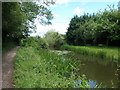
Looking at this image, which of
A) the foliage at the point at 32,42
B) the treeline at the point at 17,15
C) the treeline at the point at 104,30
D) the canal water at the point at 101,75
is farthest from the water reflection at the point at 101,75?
the treeline at the point at 104,30

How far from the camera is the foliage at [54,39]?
56188mm

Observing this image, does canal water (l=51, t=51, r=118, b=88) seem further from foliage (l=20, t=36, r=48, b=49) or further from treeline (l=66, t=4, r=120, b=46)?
treeline (l=66, t=4, r=120, b=46)

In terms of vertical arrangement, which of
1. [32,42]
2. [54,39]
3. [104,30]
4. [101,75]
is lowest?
[54,39]

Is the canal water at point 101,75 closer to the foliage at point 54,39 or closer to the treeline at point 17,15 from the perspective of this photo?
the treeline at point 17,15

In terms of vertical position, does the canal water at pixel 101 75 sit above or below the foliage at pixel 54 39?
above

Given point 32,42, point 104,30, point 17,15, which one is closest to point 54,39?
point 104,30

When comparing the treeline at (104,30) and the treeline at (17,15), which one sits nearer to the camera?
the treeline at (17,15)

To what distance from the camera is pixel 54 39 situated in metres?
57.8

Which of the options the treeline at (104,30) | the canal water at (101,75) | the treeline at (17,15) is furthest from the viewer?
the treeline at (104,30)

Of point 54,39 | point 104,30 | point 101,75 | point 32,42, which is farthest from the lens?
point 54,39

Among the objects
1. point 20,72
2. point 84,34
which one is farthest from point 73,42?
point 20,72

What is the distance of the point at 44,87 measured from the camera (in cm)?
845

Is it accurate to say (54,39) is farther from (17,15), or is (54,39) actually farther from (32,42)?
(17,15)

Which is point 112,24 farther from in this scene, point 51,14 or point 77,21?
point 77,21
